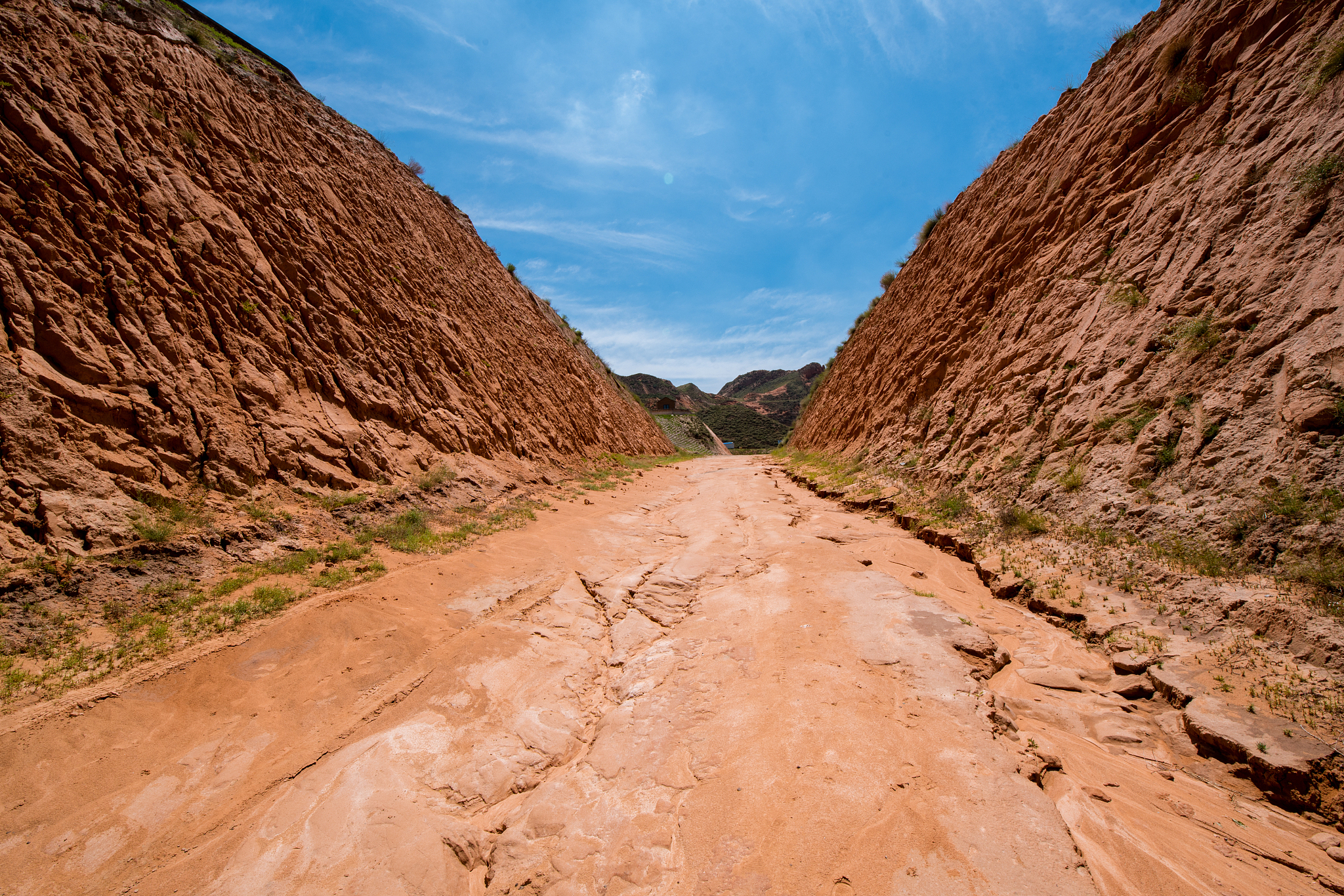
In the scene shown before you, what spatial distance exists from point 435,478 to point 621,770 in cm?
763

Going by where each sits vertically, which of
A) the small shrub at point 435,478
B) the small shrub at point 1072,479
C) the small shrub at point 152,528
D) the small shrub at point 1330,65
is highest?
the small shrub at point 1330,65

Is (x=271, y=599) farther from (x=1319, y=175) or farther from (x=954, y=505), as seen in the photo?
(x=1319, y=175)

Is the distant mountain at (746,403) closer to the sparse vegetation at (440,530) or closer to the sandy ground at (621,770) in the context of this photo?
the sparse vegetation at (440,530)

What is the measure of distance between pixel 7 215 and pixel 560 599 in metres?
8.34

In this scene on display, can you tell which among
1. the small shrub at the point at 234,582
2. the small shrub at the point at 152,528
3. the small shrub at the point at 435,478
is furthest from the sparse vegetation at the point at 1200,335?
the small shrub at the point at 152,528

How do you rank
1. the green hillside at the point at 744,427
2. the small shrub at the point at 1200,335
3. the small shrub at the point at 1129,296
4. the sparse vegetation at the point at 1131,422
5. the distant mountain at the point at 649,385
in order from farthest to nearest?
the distant mountain at the point at 649,385 < the green hillside at the point at 744,427 < the small shrub at the point at 1129,296 < the sparse vegetation at the point at 1131,422 < the small shrub at the point at 1200,335

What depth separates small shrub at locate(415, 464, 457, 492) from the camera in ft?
30.3

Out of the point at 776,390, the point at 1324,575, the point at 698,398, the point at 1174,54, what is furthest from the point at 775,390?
the point at 1324,575

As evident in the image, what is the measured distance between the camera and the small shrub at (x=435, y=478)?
30.3ft

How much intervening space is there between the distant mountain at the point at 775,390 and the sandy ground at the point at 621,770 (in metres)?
67.6

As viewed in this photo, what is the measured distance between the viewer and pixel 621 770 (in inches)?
141

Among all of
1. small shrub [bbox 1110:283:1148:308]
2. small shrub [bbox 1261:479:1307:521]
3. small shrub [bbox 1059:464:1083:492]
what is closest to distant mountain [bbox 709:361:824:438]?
small shrub [bbox 1110:283:1148:308]

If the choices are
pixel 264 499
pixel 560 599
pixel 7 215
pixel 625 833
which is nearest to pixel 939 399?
pixel 560 599

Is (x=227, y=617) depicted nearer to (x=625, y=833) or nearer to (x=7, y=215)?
(x=625, y=833)
